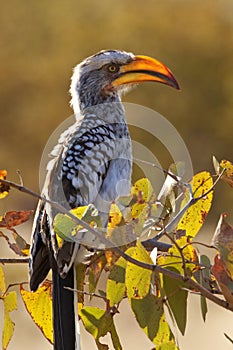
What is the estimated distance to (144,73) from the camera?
11.7 ft

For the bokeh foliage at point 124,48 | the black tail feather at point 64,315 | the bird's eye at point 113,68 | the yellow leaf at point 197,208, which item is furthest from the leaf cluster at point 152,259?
the bokeh foliage at point 124,48

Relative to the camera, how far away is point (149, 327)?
196 cm

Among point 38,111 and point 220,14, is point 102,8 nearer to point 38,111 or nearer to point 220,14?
point 220,14

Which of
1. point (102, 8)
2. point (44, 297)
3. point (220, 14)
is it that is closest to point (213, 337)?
point (44, 297)

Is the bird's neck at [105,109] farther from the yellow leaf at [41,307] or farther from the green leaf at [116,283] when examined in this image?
the green leaf at [116,283]

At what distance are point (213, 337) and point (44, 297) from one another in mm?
7316

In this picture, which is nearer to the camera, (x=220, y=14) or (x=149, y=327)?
(x=149, y=327)

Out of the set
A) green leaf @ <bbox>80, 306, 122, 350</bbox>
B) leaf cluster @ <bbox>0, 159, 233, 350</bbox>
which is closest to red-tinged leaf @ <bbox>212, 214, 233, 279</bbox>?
leaf cluster @ <bbox>0, 159, 233, 350</bbox>

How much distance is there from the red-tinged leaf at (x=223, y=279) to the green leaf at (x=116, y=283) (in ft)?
0.78

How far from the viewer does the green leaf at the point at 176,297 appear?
1.97m

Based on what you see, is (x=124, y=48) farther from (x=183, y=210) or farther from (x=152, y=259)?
(x=152, y=259)

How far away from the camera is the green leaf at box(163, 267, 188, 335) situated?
1.97 m

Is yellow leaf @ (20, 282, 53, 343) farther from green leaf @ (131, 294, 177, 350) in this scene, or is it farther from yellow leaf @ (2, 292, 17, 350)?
green leaf @ (131, 294, 177, 350)

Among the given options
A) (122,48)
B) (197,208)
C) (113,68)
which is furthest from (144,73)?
(122,48)
